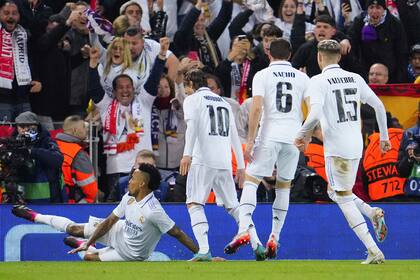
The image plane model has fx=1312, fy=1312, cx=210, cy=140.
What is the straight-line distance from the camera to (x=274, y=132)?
14836mm

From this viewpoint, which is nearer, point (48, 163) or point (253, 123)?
point (253, 123)

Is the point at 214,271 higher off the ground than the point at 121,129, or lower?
lower

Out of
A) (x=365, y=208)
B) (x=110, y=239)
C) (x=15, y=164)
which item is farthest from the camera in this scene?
(x=15, y=164)

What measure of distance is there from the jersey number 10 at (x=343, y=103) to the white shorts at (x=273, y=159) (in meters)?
0.98

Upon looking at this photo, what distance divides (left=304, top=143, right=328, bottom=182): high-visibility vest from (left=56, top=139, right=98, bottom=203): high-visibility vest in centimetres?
290

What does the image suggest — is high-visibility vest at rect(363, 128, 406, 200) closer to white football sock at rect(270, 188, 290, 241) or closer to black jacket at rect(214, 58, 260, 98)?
black jacket at rect(214, 58, 260, 98)

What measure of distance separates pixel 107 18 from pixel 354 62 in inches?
155

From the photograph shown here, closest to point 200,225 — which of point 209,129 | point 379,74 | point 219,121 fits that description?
point 209,129

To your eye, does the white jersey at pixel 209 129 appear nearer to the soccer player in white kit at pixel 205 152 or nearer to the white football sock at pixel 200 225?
the soccer player in white kit at pixel 205 152

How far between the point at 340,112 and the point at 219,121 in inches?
62.2

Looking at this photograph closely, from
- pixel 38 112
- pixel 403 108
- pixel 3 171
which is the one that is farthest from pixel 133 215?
pixel 403 108

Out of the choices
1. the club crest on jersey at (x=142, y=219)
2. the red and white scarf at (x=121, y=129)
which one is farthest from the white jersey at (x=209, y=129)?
the red and white scarf at (x=121, y=129)

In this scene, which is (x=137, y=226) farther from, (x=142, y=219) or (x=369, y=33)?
(x=369, y=33)

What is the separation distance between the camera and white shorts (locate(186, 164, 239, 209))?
49.1 ft
